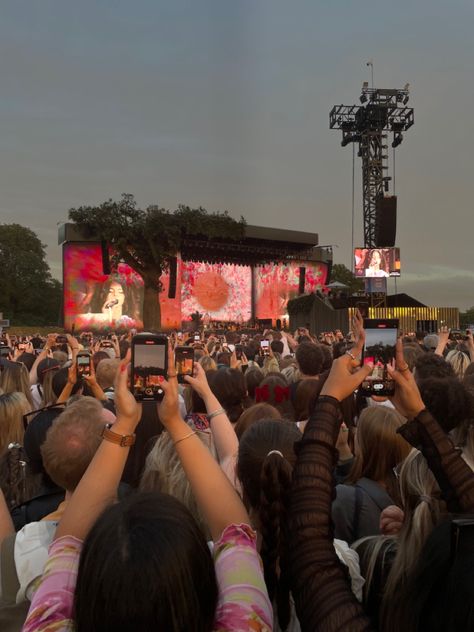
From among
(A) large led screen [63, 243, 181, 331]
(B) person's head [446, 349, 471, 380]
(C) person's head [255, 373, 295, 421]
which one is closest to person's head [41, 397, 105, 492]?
(C) person's head [255, 373, 295, 421]

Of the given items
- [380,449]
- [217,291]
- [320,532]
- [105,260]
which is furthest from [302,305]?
[320,532]

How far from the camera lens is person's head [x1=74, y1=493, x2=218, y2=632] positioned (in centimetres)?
101

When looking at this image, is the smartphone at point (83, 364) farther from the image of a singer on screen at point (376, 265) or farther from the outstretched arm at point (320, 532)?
the image of a singer on screen at point (376, 265)

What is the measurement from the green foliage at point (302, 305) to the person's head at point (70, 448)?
31448 millimetres

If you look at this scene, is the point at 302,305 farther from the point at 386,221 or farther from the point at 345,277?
the point at 345,277

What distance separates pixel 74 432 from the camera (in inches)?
93.4

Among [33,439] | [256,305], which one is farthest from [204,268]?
[33,439]

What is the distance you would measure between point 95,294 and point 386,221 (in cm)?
2148

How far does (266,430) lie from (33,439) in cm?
148

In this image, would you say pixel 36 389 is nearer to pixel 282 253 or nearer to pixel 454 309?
pixel 454 309

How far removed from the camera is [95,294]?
126 ft

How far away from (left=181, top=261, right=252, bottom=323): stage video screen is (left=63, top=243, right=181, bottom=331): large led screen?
4656mm

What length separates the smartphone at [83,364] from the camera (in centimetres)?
460

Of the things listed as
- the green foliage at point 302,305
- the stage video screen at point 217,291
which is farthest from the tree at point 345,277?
the green foliage at point 302,305
